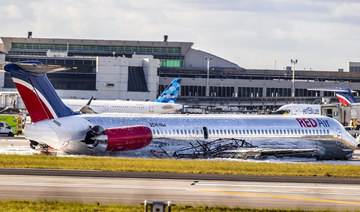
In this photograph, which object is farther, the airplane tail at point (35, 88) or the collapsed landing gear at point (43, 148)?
the collapsed landing gear at point (43, 148)

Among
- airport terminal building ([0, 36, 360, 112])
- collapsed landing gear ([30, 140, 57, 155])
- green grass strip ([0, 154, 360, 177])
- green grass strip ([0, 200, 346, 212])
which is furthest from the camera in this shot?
airport terminal building ([0, 36, 360, 112])

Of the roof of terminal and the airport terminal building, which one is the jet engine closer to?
the airport terminal building

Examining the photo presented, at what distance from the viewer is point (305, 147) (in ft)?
144

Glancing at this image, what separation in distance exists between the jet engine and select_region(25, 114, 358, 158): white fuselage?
21.3 inches

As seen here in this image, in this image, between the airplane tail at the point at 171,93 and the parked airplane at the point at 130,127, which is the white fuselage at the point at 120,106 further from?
the parked airplane at the point at 130,127

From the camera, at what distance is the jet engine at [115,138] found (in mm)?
37469

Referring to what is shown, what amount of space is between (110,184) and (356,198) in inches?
360

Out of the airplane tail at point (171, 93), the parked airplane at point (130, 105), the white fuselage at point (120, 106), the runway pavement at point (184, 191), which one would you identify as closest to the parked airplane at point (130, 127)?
the runway pavement at point (184, 191)

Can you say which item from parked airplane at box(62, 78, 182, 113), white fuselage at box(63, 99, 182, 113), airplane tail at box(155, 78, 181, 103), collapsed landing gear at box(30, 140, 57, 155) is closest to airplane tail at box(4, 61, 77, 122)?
collapsed landing gear at box(30, 140, 57, 155)

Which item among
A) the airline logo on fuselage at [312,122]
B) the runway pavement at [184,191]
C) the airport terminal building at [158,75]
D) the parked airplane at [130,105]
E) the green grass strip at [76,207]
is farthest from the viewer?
the airport terminal building at [158,75]

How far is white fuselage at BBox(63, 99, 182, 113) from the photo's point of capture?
271 ft

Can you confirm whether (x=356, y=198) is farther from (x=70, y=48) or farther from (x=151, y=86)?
(x=70, y=48)

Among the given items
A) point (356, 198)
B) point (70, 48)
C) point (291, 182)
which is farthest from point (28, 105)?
point (70, 48)

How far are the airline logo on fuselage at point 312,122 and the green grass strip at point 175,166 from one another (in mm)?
8421
